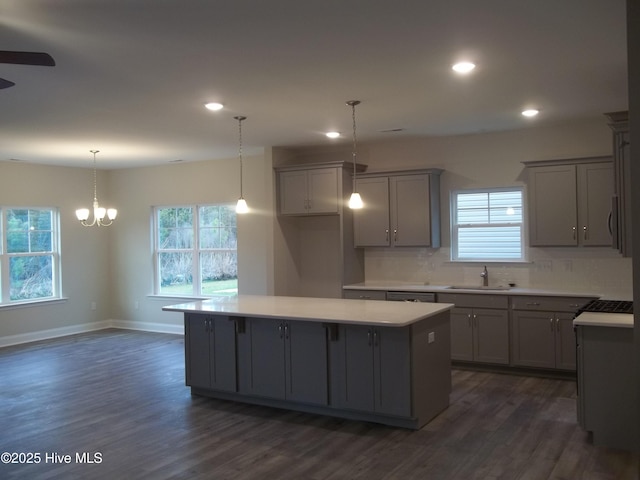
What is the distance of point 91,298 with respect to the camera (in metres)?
9.45

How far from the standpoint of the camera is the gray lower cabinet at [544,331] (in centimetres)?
573

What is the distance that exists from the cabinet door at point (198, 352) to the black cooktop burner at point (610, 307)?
3209mm

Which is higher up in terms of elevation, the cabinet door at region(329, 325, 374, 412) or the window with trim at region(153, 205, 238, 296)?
the window with trim at region(153, 205, 238, 296)

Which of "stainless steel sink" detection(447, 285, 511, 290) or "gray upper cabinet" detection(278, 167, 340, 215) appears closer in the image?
"stainless steel sink" detection(447, 285, 511, 290)

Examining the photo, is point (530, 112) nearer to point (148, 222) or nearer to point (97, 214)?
point (97, 214)

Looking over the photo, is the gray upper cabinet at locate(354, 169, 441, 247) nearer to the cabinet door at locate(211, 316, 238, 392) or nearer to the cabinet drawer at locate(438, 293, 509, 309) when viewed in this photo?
the cabinet drawer at locate(438, 293, 509, 309)

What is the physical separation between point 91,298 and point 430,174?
5950 mm

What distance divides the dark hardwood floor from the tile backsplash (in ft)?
3.52

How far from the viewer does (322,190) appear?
22.8 ft

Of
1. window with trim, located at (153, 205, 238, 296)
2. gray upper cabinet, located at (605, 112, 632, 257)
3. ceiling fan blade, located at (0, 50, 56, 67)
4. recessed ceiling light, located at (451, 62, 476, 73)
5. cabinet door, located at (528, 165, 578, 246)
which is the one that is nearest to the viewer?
ceiling fan blade, located at (0, 50, 56, 67)

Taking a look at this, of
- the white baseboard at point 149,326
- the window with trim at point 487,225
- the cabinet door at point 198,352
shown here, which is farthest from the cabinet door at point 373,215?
the white baseboard at point 149,326

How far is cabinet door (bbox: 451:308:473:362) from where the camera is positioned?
6.21m

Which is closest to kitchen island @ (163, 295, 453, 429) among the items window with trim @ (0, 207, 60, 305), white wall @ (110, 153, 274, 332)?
white wall @ (110, 153, 274, 332)

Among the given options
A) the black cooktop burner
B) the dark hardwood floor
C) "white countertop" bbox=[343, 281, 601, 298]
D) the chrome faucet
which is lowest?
the dark hardwood floor
